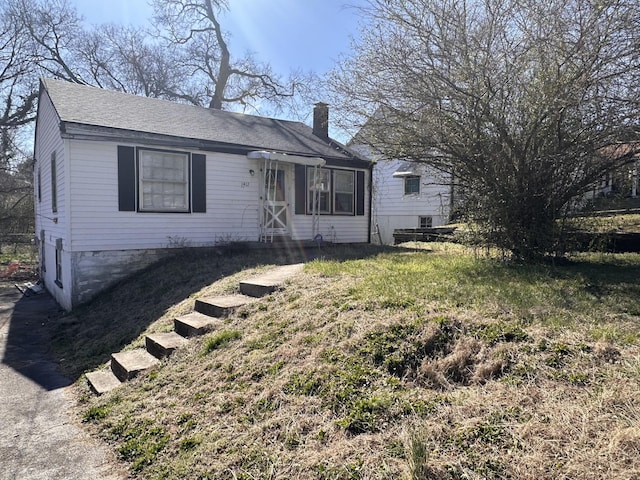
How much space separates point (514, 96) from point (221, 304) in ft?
15.4

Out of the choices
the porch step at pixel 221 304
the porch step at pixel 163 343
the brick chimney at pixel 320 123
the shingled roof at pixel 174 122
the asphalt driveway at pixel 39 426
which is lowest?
the asphalt driveway at pixel 39 426

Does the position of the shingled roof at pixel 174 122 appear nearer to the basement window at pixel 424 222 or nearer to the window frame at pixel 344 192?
the window frame at pixel 344 192

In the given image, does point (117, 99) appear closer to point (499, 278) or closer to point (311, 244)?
point (311, 244)

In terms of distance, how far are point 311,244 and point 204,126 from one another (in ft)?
13.2

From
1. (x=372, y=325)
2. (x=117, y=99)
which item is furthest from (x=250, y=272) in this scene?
(x=117, y=99)

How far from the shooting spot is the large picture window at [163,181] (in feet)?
28.9

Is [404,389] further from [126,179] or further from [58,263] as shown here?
[58,263]

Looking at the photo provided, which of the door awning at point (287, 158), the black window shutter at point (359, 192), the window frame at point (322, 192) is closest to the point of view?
A: the door awning at point (287, 158)

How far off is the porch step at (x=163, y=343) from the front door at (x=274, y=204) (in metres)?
5.49

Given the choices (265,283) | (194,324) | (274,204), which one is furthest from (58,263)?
(265,283)

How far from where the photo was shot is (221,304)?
17.1 ft

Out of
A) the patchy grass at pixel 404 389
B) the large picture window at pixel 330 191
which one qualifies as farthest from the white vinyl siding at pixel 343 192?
the patchy grass at pixel 404 389

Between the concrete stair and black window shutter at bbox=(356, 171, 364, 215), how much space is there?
6.75 m

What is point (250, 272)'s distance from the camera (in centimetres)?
681
